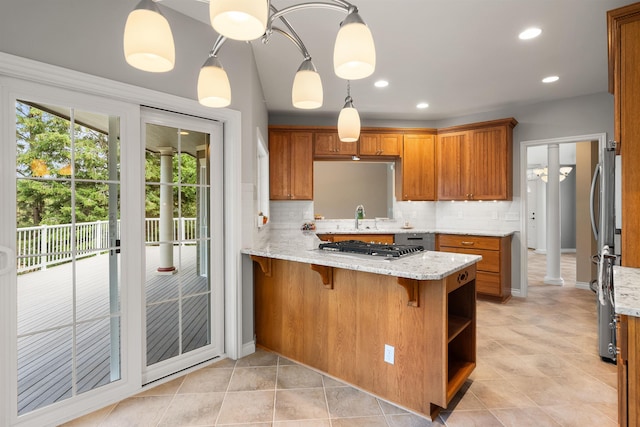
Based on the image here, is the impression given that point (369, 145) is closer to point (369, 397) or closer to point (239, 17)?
point (369, 397)

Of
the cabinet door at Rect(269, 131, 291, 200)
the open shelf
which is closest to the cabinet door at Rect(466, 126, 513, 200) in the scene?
the cabinet door at Rect(269, 131, 291, 200)

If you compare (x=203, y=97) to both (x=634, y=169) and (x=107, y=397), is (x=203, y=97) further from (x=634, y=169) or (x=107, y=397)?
(x=634, y=169)

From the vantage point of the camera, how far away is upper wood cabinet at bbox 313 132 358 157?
4.88m

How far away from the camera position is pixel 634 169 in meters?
1.78

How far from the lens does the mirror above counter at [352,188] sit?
16.7ft

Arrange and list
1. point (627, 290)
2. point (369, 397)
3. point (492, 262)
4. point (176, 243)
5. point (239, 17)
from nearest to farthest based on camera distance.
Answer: point (239, 17) → point (627, 290) → point (369, 397) → point (176, 243) → point (492, 262)

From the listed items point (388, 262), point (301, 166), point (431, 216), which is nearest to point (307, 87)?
point (388, 262)

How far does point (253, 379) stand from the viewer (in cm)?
235

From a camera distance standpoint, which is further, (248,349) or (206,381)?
(248,349)

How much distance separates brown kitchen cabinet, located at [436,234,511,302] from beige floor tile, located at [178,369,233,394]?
328cm

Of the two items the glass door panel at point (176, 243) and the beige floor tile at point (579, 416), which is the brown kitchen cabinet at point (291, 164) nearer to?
the glass door panel at point (176, 243)

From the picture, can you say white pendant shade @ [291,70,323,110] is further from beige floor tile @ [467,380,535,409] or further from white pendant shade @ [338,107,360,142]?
beige floor tile @ [467,380,535,409]

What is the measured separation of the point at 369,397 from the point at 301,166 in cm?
336

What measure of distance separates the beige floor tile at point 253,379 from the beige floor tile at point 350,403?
1.41 ft
